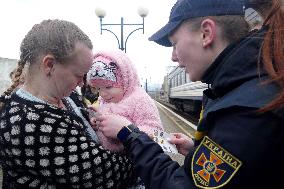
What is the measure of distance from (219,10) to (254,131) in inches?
22.9

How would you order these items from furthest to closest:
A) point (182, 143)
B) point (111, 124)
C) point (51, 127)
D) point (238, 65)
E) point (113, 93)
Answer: point (113, 93) → point (182, 143) → point (111, 124) → point (51, 127) → point (238, 65)

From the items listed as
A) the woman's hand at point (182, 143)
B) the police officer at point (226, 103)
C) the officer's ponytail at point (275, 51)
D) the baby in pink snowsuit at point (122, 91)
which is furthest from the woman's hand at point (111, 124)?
the officer's ponytail at point (275, 51)

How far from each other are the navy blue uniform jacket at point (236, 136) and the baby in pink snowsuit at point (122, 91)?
0.69 meters

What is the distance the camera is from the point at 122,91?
→ 2.25 metres

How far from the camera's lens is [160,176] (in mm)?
1424

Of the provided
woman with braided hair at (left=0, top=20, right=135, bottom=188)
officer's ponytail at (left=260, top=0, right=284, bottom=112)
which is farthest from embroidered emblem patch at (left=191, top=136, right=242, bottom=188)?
woman with braided hair at (left=0, top=20, right=135, bottom=188)

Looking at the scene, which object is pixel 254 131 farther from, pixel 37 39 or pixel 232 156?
pixel 37 39

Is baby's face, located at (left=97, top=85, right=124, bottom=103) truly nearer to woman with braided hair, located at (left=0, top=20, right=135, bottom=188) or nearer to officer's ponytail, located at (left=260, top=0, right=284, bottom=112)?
woman with braided hair, located at (left=0, top=20, right=135, bottom=188)

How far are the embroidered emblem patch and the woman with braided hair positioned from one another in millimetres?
435

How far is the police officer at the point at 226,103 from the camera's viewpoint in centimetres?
117

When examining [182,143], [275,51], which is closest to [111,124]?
[182,143]

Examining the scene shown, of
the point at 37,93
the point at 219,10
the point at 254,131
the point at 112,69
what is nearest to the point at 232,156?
the point at 254,131

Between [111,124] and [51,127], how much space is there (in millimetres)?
372

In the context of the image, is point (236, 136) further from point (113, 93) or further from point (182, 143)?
point (113, 93)
